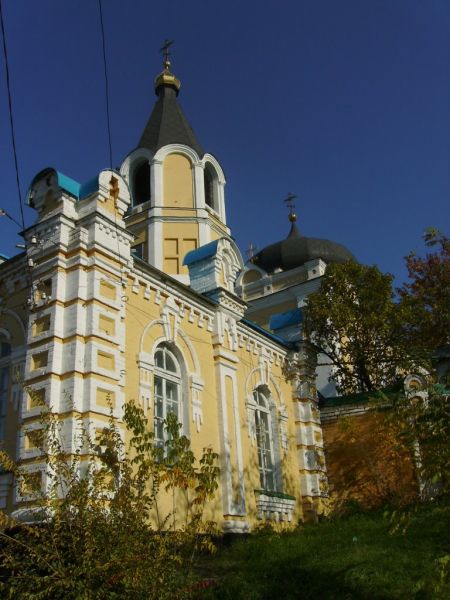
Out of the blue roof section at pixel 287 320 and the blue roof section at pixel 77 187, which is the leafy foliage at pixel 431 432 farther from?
the blue roof section at pixel 287 320

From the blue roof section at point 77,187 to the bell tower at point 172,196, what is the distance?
6.11 metres

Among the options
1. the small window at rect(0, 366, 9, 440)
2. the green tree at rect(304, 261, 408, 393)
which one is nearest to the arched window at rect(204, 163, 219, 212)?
the green tree at rect(304, 261, 408, 393)

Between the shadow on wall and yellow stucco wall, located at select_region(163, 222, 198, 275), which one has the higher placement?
yellow stucco wall, located at select_region(163, 222, 198, 275)

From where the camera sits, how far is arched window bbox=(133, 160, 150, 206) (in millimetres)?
17844

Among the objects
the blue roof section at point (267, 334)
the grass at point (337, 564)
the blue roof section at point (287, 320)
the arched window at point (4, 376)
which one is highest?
the blue roof section at point (287, 320)

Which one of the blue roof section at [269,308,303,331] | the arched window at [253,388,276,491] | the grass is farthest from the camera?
the blue roof section at [269,308,303,331]

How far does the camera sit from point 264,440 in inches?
557

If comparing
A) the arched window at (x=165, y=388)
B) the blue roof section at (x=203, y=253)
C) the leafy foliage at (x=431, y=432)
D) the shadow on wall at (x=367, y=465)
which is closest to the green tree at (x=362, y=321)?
the shadow on wall at (x=367, y=465)

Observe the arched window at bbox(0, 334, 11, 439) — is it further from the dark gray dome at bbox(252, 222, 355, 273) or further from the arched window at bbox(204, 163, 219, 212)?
the dark gray dome at bbox(252, 222, 355, 273)

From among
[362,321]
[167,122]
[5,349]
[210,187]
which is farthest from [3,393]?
[167,122]

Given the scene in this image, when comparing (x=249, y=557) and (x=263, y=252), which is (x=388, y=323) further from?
(x=263, y=252)

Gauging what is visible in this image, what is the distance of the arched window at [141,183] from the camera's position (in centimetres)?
1784

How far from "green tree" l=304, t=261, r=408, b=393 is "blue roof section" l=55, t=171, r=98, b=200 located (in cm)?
877

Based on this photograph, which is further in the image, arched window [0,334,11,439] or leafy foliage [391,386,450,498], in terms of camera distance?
arched window [0,334,11,439]
